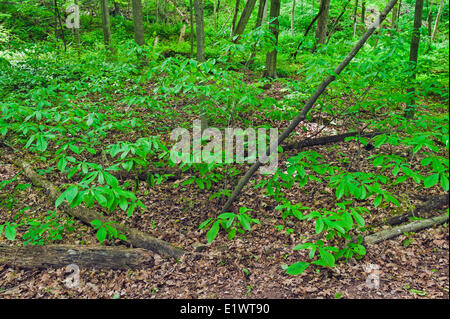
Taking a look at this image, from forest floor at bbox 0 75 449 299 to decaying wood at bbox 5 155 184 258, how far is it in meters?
0.11

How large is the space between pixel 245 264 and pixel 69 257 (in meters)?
2.08

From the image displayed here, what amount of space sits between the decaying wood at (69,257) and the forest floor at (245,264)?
71mm

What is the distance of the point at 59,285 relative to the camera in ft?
9.54

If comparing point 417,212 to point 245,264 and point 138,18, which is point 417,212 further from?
point 138,18

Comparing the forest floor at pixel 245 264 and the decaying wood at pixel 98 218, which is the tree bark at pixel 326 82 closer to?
the forest floor at pixel 245 264

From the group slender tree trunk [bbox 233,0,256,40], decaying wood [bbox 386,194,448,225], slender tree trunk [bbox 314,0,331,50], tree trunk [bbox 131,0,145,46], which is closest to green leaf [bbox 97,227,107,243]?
decaying wood [bbox 386,194,448,225]

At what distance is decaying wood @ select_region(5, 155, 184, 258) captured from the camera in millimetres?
3293

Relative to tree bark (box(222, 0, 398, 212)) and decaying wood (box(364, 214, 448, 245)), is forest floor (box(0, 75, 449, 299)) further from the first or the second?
tree bark (box(222, 0, 398, 212))

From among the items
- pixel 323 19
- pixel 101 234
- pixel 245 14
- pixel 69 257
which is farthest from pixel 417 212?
pixel 323 19

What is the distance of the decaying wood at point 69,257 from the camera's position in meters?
3.11

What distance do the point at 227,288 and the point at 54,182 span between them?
3.62 metres

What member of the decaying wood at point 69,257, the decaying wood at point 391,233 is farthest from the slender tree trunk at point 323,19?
the decaying wood at point 69,257
